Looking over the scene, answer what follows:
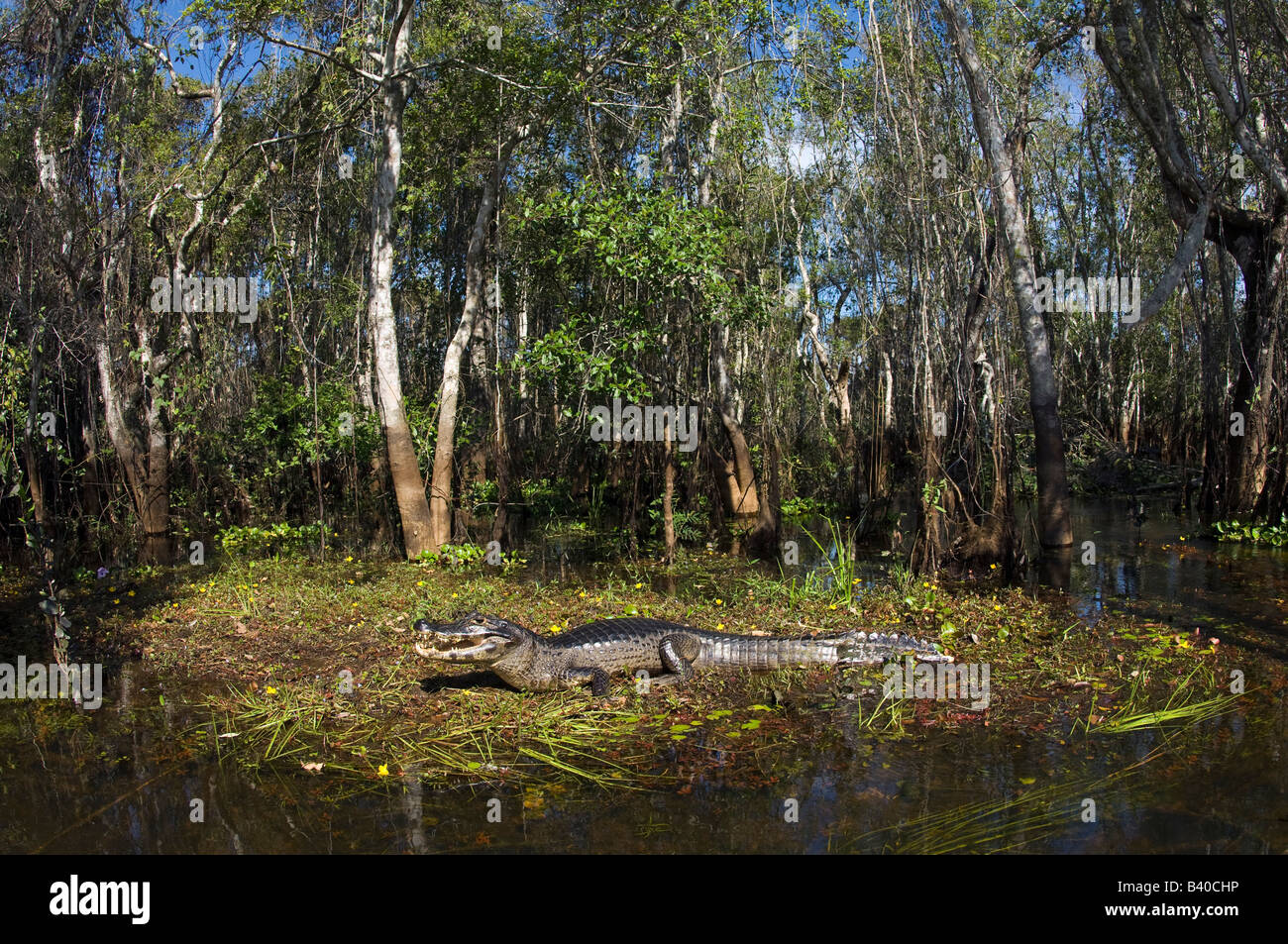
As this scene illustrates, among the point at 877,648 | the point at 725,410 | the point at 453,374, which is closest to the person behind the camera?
the point at 877,648

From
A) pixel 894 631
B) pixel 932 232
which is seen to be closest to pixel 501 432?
pixel 932 232

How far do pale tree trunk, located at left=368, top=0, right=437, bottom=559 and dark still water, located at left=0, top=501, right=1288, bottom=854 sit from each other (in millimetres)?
5447

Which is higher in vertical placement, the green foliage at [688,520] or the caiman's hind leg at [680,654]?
the green foliage at [688,520]

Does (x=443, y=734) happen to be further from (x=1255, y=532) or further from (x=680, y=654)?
(x=1255, y=532)

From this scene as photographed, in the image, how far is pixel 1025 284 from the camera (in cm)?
954

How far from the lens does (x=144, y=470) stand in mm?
13016

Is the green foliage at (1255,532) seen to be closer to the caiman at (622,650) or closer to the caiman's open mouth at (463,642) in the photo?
the caiman at (622,650)

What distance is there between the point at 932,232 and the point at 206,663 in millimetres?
7867

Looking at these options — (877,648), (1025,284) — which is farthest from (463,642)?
(1025,284)

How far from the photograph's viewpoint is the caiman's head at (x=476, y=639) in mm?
5746

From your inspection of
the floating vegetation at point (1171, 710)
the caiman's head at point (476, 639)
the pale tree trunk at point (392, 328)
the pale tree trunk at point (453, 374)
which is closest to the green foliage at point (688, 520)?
the pale tree trunk at point (453, 374)

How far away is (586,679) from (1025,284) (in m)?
6.59

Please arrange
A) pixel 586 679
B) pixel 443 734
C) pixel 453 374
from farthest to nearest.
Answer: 1. pixel 453 374
2. pixel 586 679
3. pixel 443 734

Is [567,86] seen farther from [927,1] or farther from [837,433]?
[837,433]
